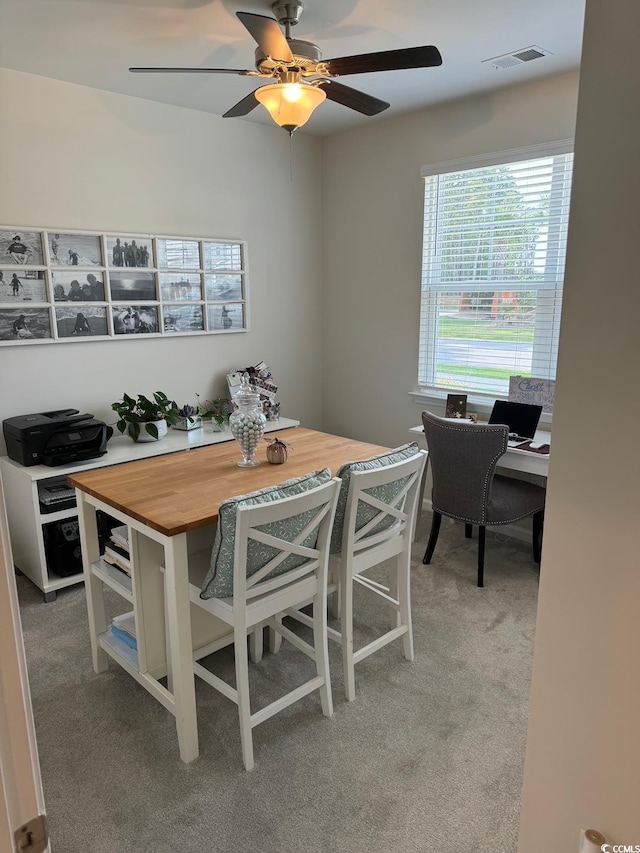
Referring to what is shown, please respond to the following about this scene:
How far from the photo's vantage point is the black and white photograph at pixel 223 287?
4.07 m

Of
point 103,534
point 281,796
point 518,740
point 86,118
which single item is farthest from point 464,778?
point 86,118

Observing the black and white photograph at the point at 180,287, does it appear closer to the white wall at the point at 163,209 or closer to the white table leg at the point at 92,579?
the white wall at the point at 163,209

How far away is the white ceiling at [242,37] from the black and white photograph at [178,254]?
0.85 meters

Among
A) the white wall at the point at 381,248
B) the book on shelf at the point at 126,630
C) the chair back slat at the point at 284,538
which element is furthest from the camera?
the white wall at the point at 381,248

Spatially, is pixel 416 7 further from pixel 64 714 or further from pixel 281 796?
pixel 64 714

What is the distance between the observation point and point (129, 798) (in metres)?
1.87

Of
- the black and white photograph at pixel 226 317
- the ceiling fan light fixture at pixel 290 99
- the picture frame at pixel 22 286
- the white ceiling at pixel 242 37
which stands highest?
the white ceiling at pixel 242 37

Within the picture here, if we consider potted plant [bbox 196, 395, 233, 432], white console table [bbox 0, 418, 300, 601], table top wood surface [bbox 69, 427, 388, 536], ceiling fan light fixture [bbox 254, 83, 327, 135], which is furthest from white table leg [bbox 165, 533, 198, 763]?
potted plant [bbox 196, 395, 233, 432]

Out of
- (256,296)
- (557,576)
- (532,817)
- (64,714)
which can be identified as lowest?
(64,714)

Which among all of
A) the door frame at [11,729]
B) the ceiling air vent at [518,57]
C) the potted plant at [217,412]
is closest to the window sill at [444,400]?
the potted plant at [217,412]

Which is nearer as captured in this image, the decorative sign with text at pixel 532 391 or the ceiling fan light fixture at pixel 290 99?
the ceiling fan light fixture at pixel 290 99

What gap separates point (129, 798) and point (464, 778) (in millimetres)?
1087

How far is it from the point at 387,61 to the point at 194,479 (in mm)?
1714

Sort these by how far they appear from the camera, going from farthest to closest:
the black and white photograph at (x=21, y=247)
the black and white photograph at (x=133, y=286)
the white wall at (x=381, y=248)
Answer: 1. the white wall at (x=381, y=248)
2. the black and white photograph at (x=133, y=286)
3. the black and white photograph at (x=21, y=247)
